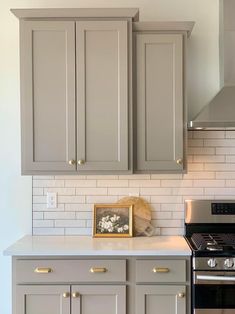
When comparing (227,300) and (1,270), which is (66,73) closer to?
(1,270)

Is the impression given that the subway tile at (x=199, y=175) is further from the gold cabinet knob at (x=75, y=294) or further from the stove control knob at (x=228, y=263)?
the gold cabinet knob at (x=75, y=294)

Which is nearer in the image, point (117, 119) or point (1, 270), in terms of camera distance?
point (117, 119)

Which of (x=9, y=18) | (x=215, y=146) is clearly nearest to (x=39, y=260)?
(x=215, y=146)

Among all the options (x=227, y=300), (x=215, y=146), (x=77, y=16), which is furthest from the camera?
(x=215, y=146)

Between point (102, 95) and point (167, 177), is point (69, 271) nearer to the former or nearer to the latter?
point (167, 177)

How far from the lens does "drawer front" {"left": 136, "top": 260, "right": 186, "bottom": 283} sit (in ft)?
8.00

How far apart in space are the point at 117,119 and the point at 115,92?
18cm

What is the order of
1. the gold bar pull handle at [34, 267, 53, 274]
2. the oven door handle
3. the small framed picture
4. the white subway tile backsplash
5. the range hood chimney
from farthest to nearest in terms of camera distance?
the white subway tile backsplash → the small framed picture → the range hood chimney → the gold bar pull handle at [34, 267, 53, 274] → the oven door handle

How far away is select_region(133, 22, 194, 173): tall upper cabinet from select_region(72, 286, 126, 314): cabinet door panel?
825mm

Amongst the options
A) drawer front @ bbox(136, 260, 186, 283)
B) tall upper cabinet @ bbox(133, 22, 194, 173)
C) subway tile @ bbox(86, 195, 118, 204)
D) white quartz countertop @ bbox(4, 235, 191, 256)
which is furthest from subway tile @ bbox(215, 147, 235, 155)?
drawer front @ bbox(136, 260, 186, 283)

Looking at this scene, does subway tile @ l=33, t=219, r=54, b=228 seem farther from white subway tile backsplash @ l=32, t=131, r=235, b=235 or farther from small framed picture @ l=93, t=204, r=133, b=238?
small framed picture @ l=93, t=204, r=133, b=238

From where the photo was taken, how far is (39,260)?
8.09 ft

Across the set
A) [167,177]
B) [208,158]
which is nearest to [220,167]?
[208,158]

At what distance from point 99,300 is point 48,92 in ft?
4.55
